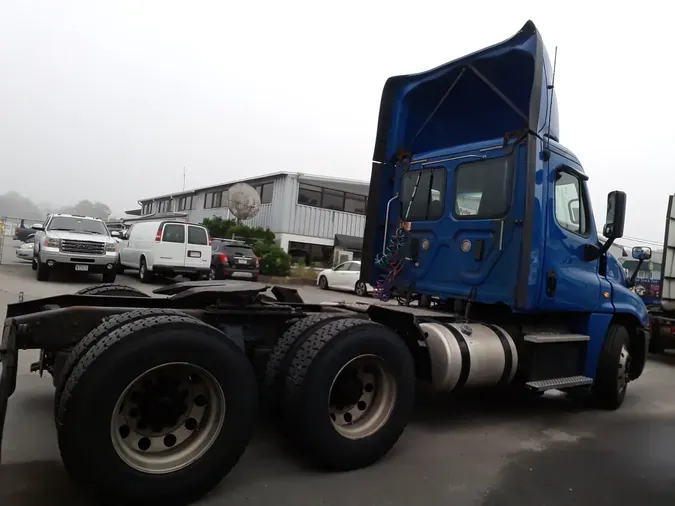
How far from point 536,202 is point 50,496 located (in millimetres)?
4291

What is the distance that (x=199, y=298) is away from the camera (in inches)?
166

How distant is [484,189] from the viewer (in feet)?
16.9

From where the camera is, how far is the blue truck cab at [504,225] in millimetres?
4840

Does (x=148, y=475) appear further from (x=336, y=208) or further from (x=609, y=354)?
(x=336, y=208)

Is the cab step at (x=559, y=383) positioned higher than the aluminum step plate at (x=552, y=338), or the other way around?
the aluminum step plate at (x=552, y=338)

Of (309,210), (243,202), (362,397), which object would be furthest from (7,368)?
(309,210)

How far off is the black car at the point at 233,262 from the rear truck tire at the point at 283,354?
14.6 m

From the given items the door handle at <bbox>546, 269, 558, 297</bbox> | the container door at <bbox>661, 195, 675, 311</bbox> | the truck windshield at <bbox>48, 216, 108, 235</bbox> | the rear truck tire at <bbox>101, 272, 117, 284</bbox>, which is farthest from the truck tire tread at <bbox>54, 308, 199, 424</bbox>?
the truck windshield at <bbox>48, 216, 108, 235</bbox>

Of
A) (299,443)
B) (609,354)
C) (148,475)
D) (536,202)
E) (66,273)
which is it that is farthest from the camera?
(66,273)

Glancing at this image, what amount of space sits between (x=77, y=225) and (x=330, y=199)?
16663 millimetres

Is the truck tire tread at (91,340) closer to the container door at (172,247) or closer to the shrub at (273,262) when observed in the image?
the container door at (172,247)

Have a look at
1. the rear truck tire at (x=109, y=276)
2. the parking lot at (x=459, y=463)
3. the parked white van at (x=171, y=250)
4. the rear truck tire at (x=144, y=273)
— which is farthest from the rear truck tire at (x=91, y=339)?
the rear truck tire at (x=144, y=273)

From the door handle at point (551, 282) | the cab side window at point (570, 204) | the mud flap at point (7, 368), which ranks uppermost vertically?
the cab side window at point (570, 204)

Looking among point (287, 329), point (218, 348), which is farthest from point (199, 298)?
point (218, 348)
